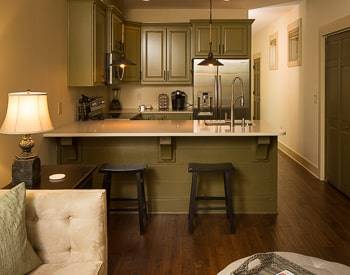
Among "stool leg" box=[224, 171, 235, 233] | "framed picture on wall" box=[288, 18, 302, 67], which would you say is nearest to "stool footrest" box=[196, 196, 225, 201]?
"stool leg" box=[224, 171, 235, 233]

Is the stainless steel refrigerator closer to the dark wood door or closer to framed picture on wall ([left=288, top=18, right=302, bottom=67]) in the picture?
framed picture on wall ([left=288, top=18, right=302, bottom=67])

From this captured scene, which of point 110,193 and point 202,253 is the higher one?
point 110,193

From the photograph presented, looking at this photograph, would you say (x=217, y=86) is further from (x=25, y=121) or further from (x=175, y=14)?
(x=25, y=121)

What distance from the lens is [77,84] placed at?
4.80 m

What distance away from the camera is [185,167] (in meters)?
4.55

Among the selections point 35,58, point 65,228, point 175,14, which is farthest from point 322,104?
point 65,228

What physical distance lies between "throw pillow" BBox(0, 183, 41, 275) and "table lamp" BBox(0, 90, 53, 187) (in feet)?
1.61

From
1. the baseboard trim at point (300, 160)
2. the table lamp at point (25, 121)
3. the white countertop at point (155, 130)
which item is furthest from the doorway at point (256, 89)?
the table lamp at point (25, 121)

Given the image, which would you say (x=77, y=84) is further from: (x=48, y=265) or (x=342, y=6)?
(x=342, y=6)

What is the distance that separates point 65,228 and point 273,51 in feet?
26.6

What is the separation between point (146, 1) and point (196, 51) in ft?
3.59

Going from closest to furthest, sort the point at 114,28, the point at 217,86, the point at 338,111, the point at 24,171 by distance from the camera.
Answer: the point at 24,171
the point at 338,111
the point at 114,28
the point at 217,86

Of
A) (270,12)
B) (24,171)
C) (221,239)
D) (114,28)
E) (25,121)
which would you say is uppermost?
(270,12)

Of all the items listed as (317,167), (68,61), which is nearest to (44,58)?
(68,61)
